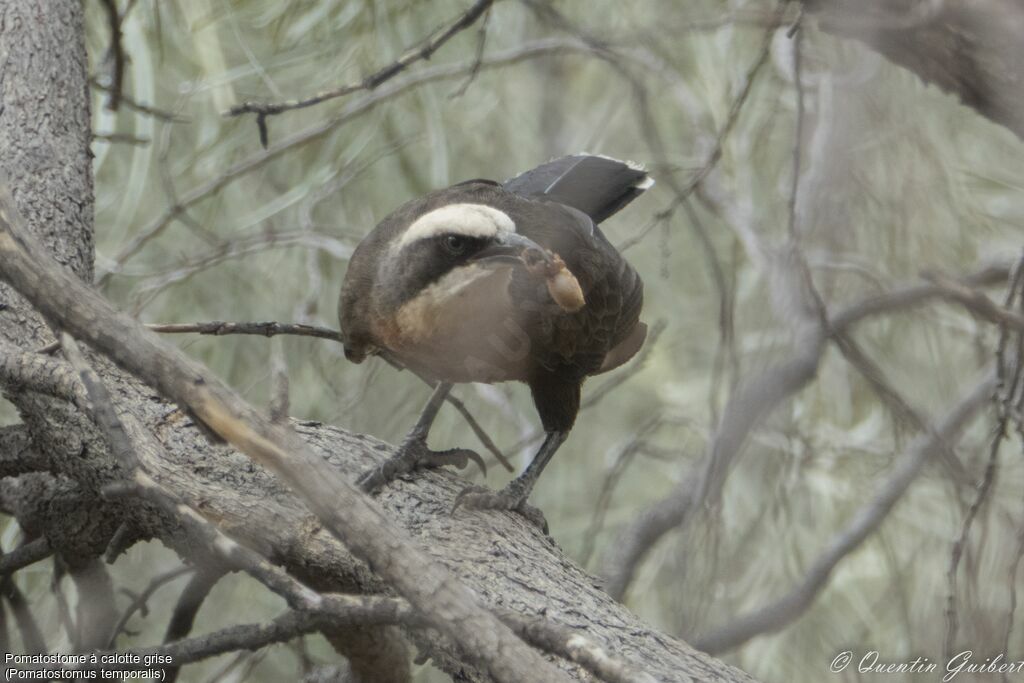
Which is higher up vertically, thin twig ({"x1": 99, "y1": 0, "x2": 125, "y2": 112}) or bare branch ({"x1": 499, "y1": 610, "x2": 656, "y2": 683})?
thin twig ({"x1": 99, "y1": 0, "x2": 125, "y2": 112})

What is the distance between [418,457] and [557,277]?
18.9 inches

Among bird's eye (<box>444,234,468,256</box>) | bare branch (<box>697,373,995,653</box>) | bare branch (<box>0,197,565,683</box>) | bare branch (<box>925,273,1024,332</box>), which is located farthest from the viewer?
bare branch (<box>697,373,995,653</box>)

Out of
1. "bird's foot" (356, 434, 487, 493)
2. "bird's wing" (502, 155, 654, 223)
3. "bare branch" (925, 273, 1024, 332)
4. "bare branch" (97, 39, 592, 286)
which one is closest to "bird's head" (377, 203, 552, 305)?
"bird's foot" (356, 434, 487, 493)

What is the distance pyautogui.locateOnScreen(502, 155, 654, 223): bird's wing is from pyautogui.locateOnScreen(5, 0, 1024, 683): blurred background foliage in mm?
122

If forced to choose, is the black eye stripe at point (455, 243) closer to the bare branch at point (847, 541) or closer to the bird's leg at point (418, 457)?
the bird's leg at point (418, 457)

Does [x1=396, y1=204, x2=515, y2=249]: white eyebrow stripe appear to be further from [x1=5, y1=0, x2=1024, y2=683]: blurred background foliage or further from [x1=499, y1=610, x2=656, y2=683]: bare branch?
[x1=499, y1=610, x2=656, y2=683]: bare branch

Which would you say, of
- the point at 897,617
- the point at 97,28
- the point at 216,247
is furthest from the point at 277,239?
the point at 897,617

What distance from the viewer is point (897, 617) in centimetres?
308

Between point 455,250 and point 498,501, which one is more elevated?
point 455,250

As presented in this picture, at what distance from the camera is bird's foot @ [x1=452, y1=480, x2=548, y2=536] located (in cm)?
207

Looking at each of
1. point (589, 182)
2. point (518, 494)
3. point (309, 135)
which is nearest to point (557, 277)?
point (518, 494)

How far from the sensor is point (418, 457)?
2340mm

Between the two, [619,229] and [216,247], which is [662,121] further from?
[216,247]

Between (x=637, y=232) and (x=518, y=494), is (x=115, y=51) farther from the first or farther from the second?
(x=637, y=232)
